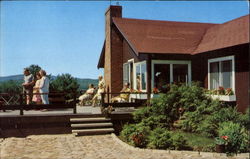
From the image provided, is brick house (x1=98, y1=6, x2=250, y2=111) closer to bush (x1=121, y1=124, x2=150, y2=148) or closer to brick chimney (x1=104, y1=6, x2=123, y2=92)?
brick chimney (x1=104, y1=6, x2=123, y2=92)

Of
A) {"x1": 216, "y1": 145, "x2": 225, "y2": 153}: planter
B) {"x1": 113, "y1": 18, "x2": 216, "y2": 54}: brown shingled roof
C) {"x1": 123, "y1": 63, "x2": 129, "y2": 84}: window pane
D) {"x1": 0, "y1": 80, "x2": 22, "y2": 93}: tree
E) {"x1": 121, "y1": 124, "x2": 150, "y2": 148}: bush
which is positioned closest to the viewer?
{"x1": 216, "y1": 145, "x2": 225, "y2": 153}: planter

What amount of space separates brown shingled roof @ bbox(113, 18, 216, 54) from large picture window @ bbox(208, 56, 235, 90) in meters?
1.39

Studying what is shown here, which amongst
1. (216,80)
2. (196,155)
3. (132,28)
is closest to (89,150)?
(196,155)

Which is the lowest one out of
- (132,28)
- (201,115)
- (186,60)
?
(201,115)

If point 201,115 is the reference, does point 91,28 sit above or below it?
above

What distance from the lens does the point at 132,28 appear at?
55.2 ft

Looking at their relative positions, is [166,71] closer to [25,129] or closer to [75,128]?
[75,128]

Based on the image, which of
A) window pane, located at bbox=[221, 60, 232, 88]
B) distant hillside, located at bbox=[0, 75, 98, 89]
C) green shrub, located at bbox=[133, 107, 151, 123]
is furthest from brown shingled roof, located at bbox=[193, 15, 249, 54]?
distant hillside, located at bbox=[0, 75, 98, 89]

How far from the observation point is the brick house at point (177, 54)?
1246 cm

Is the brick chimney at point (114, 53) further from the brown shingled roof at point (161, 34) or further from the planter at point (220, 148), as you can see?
the planter at point (220, 148)

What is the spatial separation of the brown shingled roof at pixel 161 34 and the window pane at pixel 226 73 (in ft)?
6.39

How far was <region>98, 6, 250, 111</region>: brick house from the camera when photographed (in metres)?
12.5

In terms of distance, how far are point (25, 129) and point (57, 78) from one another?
11.3 metres

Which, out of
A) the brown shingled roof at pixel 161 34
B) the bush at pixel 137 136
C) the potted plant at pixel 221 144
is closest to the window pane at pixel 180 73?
the brown shingled roof at pixel 161 34
